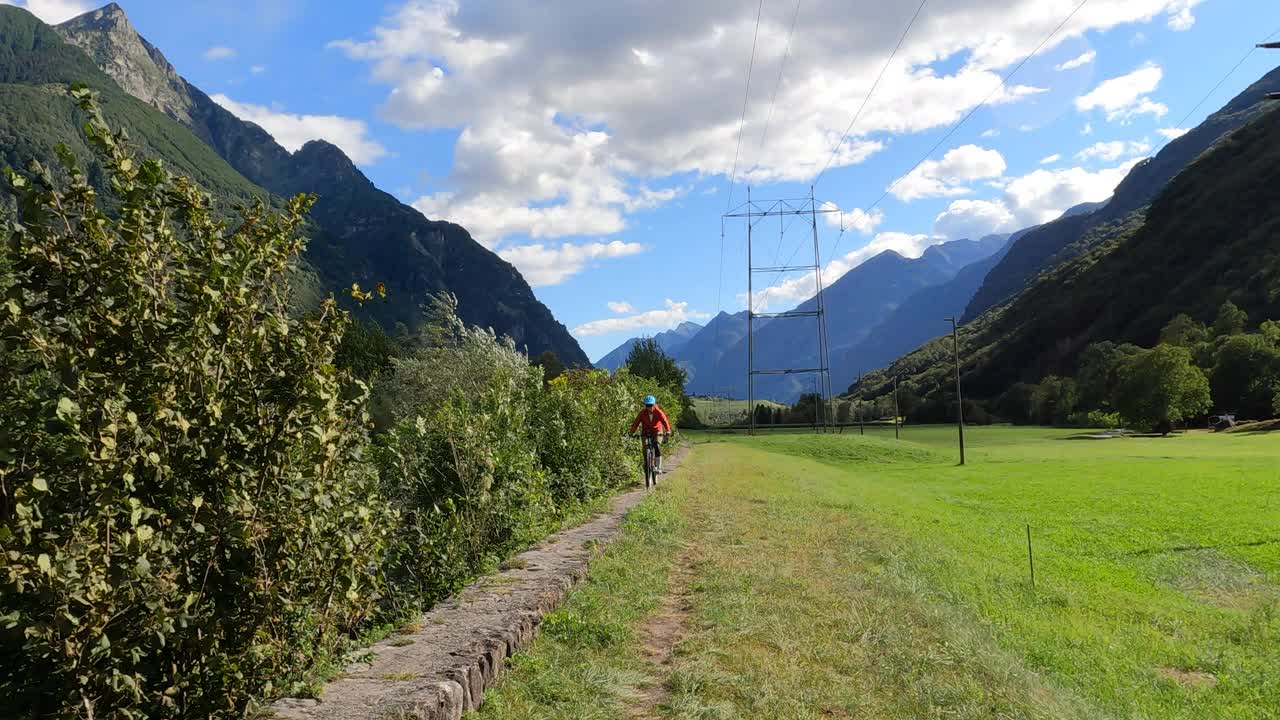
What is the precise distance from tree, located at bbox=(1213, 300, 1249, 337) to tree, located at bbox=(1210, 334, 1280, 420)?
39.6 ft

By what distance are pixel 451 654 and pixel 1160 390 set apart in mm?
76300

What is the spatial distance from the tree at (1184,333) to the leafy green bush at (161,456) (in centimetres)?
10498

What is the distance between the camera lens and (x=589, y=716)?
17.3ft

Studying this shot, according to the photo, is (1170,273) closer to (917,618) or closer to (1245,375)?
(1245,375)

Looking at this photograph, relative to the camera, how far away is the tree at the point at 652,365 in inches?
2859

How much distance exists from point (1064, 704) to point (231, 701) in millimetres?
5797

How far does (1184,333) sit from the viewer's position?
9244cm

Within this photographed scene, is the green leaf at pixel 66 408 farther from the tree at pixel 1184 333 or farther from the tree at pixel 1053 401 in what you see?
the tree at pixel 1053 401

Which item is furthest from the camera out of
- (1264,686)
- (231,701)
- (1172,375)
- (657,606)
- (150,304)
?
(1172,375)

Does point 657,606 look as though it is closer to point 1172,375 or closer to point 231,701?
point 231,701

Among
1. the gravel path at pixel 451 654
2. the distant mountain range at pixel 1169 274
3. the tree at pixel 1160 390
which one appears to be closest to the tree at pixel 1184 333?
the distant mountain range at pixel 1169 274

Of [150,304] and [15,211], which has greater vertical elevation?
[15,211]

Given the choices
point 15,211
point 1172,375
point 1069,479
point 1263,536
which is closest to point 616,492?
point 1263,536

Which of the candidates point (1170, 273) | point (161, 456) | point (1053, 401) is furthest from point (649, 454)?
point (1170, 273)
